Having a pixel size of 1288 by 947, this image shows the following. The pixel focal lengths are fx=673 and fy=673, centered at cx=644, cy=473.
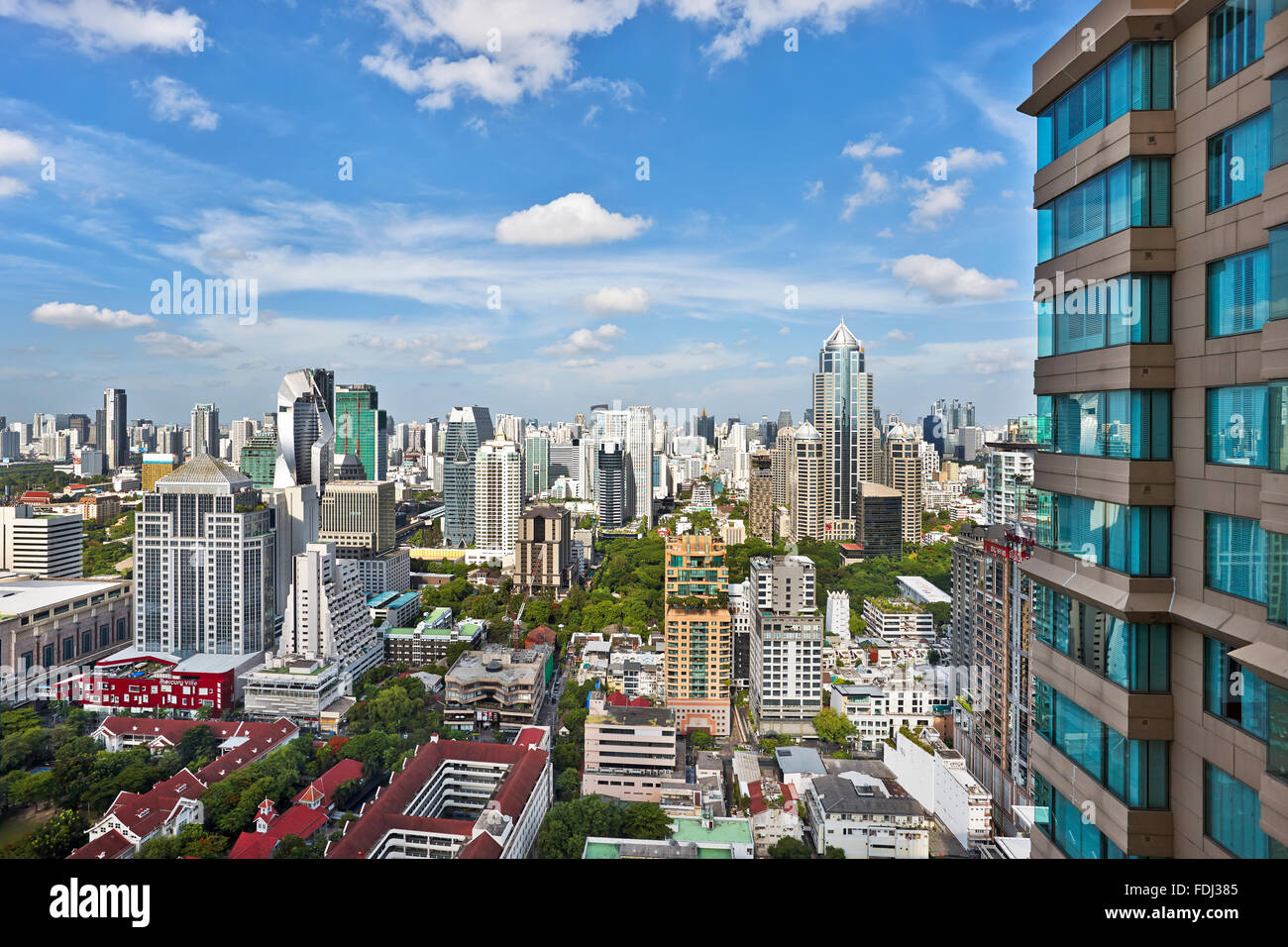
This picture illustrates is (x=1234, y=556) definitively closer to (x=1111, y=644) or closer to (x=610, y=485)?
(x=1111, y=644)

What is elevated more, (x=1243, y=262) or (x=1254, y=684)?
(x=1243, y=262)

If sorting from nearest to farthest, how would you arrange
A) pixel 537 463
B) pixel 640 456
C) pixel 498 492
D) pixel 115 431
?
pixel 115 431 → pixel 498 492 → pixel 537 463 → pixel 640 456

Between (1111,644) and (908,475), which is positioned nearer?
(1111,644)

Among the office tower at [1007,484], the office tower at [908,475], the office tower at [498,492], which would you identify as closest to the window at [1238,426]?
the office tower at [1007,484]

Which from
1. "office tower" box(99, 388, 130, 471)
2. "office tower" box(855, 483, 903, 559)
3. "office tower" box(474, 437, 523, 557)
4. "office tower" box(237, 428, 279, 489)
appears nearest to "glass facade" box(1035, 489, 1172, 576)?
"office tower" box(99, 388, 130, 471)

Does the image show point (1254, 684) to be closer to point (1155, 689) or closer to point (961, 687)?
point (1155, 689)

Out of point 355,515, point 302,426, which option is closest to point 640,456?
point 355,515

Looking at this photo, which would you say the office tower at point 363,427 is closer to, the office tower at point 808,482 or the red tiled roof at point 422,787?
the office tower at point 808,482
